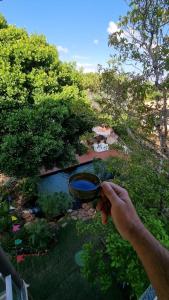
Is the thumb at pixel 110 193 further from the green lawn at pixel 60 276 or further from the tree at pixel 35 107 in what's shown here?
the tree at pixel 35 107

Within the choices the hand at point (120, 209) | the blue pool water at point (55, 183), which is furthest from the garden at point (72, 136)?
the hand at point (120, 209)

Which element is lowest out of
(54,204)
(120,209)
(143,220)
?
(54,204)

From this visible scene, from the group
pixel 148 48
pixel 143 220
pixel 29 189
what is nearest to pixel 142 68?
pixel 148 48

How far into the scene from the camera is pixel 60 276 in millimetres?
4562

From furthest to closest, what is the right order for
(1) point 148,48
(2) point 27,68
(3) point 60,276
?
1. (2) point 27,68
2. (1) point 148,48
3. (3) point 60,276

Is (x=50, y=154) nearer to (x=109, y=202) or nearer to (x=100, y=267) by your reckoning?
(x=100, y=267)

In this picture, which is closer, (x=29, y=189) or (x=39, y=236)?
(x=39, y=236)

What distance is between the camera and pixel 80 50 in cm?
624

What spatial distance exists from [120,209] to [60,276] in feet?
13.1

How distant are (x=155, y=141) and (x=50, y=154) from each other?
1.95 meters

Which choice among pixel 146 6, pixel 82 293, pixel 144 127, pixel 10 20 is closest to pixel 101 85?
pixel 144 127

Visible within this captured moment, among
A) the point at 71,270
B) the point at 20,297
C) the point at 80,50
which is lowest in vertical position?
the point at 71,270

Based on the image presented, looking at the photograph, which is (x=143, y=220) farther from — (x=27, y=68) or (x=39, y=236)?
(x=27, y=68)

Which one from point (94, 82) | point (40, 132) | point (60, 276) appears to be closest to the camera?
point (60, 276)
